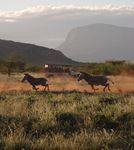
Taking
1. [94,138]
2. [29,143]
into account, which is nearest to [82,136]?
[94,138]

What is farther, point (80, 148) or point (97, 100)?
point (97, 100)

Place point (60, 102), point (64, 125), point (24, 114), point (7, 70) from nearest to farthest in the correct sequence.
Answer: point (64, 125), point (24, 114), point (60, 102), point (7, 70)

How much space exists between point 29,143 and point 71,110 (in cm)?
561

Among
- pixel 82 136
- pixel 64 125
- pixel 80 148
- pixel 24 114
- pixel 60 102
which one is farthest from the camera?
pixel 60 102

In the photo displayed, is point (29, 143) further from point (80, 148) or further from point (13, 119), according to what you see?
point (13, 119)

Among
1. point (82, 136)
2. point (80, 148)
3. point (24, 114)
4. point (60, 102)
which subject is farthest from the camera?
point (60, 102)

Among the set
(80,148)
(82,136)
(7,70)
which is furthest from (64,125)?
(7,70)

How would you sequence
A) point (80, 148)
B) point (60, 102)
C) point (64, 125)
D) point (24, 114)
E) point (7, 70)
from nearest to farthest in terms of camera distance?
point (80, 148) < point (64, 125) < point (24, 114) < point (60, 102) < point (7, 70)

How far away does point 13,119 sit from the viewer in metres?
15.2

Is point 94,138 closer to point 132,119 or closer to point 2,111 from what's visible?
point 132,119

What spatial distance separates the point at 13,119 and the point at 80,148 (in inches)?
172

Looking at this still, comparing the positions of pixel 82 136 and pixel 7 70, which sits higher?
pixel 82 136

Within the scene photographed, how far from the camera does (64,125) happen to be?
14773 mm

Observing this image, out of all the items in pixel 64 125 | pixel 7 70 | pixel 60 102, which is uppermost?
pixel 64 125
